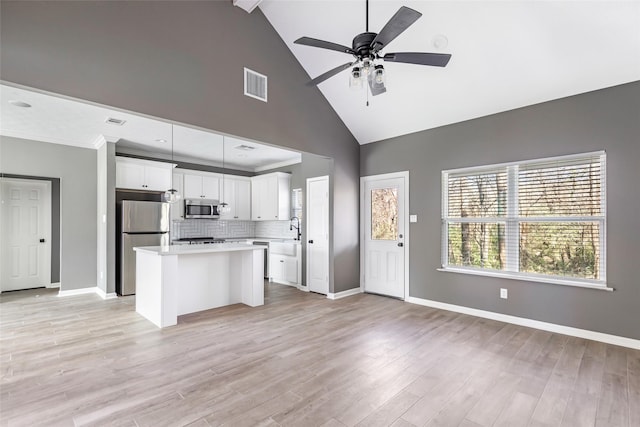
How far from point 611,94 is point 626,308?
7.52 feet

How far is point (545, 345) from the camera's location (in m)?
3.29

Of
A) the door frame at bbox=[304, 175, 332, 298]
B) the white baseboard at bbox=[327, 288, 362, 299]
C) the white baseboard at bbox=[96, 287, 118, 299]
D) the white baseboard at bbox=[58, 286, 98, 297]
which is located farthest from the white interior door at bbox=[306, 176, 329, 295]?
the white baseboard at bbox=[58, 286, 98, 297]

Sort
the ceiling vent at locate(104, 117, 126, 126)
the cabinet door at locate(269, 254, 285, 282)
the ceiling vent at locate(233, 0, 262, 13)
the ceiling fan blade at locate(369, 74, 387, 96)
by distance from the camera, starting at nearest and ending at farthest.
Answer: the ceiling fan blade at locate(369, 74, 387, 96) < the ceiling vent at locate(233, 0, 262, 13) < the ceiling vent at locate(104, 117, 126, 126) < the cabinet door at locate(269, 254, 285, 282)

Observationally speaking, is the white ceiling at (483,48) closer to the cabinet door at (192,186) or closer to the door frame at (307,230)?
the door frame at (307,230)

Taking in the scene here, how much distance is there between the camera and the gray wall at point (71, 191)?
5238 millimetres

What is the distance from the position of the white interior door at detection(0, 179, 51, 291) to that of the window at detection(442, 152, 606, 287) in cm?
745

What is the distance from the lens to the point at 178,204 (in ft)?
22.4

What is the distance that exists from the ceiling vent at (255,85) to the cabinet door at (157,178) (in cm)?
327

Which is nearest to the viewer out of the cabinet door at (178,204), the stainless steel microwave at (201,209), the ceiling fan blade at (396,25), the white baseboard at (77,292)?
the ceiling fan blade at (396,25)

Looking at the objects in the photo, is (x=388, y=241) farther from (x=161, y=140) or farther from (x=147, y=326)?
(x=161, y=140)

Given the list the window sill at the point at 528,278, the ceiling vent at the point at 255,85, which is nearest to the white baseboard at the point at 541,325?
the window sill at the point at 528,278

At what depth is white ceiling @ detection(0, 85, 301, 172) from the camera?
3.95 metres

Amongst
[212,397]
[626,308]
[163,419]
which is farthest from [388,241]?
[163,419]

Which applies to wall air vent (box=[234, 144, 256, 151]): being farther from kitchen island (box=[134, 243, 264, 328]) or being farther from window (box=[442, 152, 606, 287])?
window (box=[442, 152, 606, 287])
